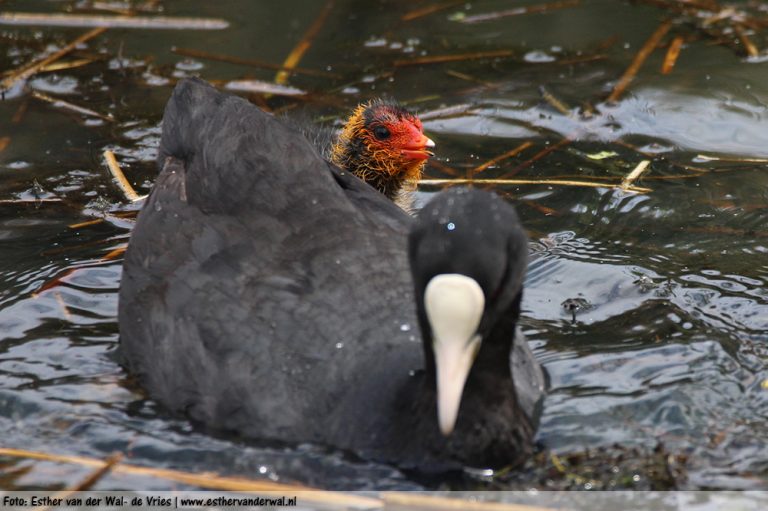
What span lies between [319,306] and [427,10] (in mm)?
4509

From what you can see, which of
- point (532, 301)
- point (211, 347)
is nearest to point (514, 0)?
point (532, 301)

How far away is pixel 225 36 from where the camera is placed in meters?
8.20

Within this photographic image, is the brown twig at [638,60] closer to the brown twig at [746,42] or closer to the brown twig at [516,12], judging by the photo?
the brown twig at [746,42]

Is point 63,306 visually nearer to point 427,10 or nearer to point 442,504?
point 442,504

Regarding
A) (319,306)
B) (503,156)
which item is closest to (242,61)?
(503,156)

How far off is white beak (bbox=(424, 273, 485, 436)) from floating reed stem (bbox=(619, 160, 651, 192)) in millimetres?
2692

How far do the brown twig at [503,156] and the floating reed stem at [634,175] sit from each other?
25.4 inches

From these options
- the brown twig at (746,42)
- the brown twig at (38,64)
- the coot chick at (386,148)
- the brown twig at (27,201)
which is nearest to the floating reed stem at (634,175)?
the coot chick at (386,148)

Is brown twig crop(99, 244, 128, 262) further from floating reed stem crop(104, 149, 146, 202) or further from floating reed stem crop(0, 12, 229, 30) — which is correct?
floating reed stem crop(0, 12, 229, 30)

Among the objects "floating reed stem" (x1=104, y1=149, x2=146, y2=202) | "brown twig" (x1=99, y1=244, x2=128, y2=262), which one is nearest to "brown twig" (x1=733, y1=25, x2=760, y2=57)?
"floating reed stem" (x1=104, y1=149, x2=146, y2=202)

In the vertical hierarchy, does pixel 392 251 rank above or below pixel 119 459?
above

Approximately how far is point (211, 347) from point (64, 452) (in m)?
0.61

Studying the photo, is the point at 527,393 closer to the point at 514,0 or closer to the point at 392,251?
the point at 392,251

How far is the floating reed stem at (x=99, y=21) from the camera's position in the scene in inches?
322
